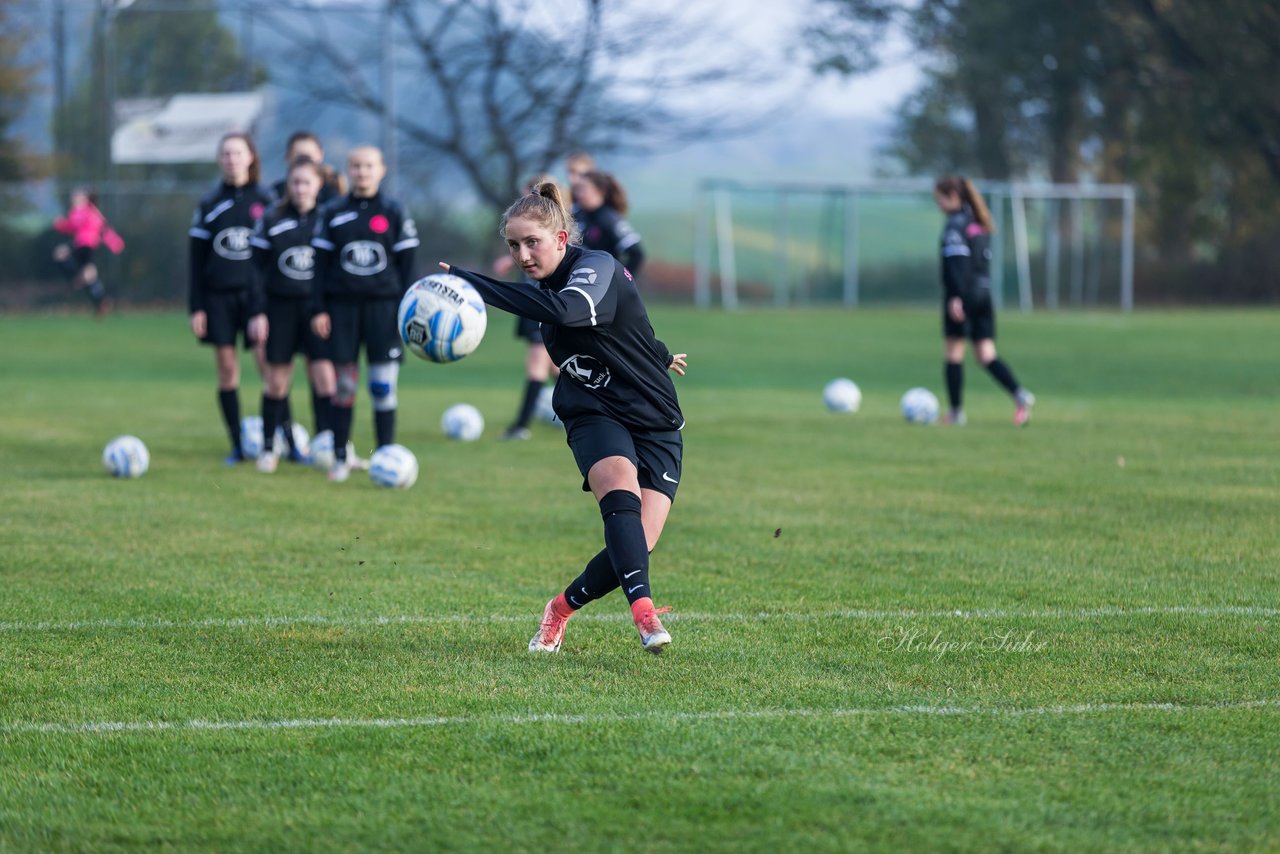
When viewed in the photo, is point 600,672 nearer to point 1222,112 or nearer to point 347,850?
point 347,850

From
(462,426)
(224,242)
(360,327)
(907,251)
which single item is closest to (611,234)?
(462,426)

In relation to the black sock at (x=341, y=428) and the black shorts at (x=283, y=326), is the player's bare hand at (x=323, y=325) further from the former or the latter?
the black shorts at (x=283, y=326)

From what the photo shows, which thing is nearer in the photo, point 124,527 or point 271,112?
point 124,527

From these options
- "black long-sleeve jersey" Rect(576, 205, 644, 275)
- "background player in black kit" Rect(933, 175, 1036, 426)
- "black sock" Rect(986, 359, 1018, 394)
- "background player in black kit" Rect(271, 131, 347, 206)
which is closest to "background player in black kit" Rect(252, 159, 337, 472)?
"background player in black kit" Rect(271, 131, 347, 206)

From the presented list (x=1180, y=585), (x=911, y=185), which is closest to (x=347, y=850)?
(x=1180, y=585)

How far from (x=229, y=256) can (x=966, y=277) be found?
6193 mm

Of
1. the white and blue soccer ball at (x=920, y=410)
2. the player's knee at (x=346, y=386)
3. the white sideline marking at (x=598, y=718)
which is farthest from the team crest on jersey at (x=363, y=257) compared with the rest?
the white and blue soccer ball at (x=920, y=410)

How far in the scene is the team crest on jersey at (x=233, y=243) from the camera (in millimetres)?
10820

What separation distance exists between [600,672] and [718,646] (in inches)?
22.7

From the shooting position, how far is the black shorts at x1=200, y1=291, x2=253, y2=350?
11000mm

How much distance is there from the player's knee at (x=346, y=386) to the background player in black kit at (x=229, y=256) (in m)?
1.00

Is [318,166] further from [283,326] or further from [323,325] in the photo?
[323,325]

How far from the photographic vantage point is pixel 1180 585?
677 centimetres

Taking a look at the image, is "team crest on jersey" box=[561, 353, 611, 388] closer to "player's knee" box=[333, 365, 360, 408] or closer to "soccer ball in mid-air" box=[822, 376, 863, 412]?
"player's knee" box=[333, 365, 360, 408]
